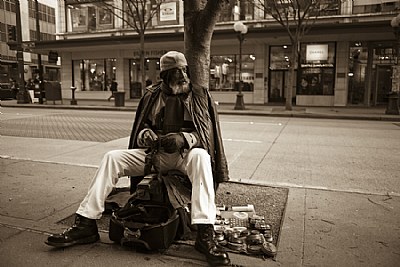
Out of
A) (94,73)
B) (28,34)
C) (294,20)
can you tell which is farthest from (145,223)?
(28,34)

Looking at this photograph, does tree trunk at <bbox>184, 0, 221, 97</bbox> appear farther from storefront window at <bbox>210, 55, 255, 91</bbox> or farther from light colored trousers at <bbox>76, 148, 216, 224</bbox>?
storefront window at <bbox>210, 55, 255, 91</bbox>

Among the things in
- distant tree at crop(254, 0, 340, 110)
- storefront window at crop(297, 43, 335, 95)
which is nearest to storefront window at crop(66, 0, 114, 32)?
distant tree at crop(254, 0, 340, 110)

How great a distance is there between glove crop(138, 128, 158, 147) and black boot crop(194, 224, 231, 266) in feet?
2.88

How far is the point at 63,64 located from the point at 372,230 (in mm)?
32228

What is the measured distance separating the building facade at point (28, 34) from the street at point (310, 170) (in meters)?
27.4

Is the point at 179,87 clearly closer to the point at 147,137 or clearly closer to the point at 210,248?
the point at 147,137

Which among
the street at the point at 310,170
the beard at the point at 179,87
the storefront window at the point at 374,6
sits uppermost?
the storefront window at the point at 374,6

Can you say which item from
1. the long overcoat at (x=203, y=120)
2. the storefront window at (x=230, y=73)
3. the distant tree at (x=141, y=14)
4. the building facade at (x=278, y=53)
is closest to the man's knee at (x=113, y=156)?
the long overcoat at (x=203, y=120)

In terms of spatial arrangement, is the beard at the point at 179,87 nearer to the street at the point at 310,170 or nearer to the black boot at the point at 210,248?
the black boot at the point at 210,248

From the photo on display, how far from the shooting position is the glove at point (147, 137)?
10.8 ft

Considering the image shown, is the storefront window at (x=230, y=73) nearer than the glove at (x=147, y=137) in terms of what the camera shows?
No

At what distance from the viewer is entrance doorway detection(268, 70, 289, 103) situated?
25016mm

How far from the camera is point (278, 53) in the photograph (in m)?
24.9

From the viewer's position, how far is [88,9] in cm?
3172
